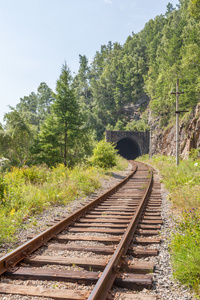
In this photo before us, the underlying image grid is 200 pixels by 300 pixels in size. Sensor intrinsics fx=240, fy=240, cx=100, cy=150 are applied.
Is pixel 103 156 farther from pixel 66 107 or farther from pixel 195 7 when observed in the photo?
pixel 195 7

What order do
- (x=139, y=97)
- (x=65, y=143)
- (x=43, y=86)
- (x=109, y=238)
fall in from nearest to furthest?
1. (x=109, y=238)
2. (x=65, y=143)
3. (x=139, y=97)
4. (x=43, y=86)

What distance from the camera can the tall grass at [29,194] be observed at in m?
5.45

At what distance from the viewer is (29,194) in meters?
7.51

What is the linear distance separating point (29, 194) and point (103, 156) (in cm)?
1220

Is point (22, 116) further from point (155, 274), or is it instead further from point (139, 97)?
point (139, 97)

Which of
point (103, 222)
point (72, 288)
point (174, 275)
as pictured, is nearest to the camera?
point (72, 288)

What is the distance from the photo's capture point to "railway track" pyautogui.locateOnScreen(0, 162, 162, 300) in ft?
9.29

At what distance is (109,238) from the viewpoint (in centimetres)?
447

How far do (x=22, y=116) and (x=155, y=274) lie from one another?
88.1 feet

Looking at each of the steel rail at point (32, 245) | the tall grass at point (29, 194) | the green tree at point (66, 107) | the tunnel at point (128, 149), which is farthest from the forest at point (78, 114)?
the steel rail at point (32, 245)

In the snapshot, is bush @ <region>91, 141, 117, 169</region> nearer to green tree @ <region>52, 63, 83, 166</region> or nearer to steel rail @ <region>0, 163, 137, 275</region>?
green tree @ <region>52, 63, 83, 166</region>

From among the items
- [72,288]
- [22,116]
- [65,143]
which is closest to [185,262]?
[72,288]

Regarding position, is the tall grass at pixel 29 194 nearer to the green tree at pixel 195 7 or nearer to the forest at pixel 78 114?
the forest at pixel 78 114

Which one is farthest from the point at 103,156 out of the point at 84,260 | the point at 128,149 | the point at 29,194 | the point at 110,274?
the point at 128,149
